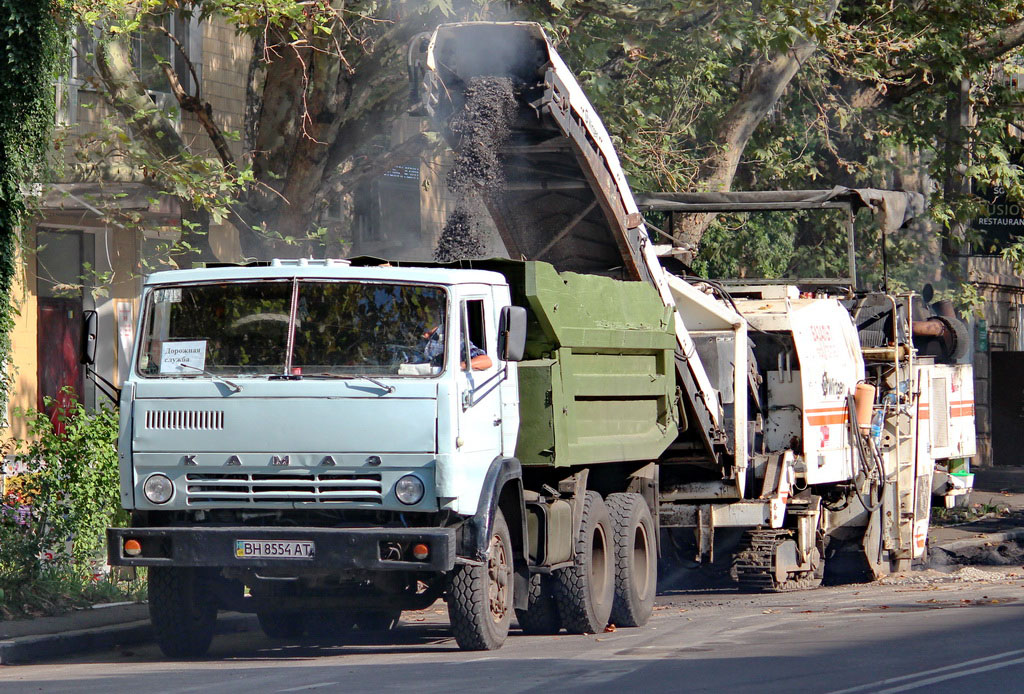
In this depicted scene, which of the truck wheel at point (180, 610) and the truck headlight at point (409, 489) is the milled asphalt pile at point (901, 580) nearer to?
the truck wheel at point (180, 610)

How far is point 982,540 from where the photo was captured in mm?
17312

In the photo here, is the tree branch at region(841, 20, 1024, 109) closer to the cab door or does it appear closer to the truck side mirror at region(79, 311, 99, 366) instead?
the cab door

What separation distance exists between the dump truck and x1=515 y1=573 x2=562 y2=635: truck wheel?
0.06 ft

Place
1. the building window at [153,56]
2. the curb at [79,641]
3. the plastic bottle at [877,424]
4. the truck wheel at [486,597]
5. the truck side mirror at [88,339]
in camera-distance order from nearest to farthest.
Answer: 1. the truck wheel at [486,597]
2. the truck side mirror at [88,339]
3. the curb at [79,641]
4. the plastic bottle at [877,424]
5. the building window at [153,56]

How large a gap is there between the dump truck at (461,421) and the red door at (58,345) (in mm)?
7670

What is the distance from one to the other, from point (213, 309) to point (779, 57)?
35.3 feet

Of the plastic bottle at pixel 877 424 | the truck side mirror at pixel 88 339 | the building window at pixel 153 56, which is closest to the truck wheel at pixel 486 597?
the truck side mirror at pixel 88 339

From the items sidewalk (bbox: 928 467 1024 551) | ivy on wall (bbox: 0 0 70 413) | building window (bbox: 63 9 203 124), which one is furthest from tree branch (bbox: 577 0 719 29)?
sidewalk (bbox: 928 467 1024 551)

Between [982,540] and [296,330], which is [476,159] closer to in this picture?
[296,330]

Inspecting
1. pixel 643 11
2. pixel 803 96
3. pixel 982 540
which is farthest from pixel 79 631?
pixel 803 96

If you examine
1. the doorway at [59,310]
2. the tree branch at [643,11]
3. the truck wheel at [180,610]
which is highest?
the tree branch at [643,11]

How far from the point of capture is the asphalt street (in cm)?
797

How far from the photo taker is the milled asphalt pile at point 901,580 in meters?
9.86

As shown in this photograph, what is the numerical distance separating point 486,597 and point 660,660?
42.1 inches
